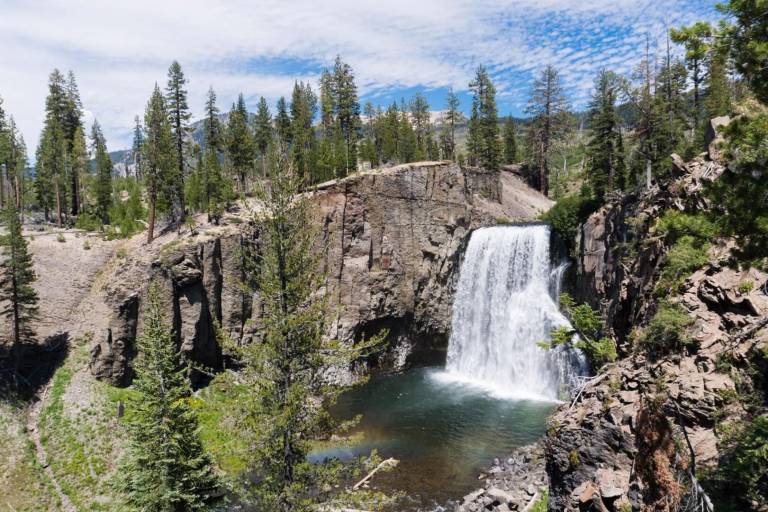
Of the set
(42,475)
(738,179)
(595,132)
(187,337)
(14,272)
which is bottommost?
(42,475)

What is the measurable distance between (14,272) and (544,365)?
133 ft

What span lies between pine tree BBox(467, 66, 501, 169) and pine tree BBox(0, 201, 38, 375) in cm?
5024

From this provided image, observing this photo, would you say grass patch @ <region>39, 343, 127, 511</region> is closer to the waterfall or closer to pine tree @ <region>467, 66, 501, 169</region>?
the waterfall

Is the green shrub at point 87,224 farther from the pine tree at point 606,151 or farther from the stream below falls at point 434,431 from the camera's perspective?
the pine tree at point 606,151

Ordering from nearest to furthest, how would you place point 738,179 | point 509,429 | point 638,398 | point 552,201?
point 738,179 → point 638,398 → point 509,429 → point 552,201

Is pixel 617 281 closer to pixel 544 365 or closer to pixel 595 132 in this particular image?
pixel 544 365

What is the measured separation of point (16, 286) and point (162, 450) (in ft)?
83.8

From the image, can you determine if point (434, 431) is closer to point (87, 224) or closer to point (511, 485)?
point (511, 485)

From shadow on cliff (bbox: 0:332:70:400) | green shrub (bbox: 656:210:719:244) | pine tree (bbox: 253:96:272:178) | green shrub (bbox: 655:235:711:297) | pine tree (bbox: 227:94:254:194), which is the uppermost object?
pine tree (bbox: 253:96:272:178)

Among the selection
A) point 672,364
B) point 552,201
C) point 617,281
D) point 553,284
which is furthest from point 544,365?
point 552,201

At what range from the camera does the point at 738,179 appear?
8.70 meters

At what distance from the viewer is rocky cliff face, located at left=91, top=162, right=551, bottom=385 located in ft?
120

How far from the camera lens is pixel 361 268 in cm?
4169

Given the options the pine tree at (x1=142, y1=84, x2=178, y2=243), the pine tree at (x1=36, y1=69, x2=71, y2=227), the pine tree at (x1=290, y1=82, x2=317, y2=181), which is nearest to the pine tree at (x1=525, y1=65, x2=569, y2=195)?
the pine tree at (x1=290, y1=82, x2=317, y2=181)
